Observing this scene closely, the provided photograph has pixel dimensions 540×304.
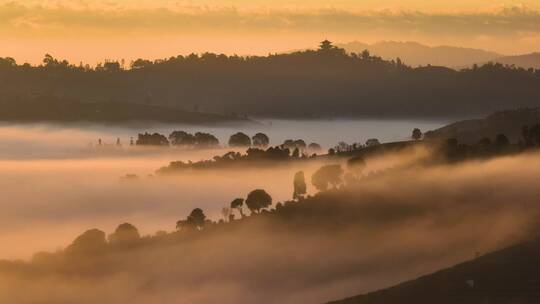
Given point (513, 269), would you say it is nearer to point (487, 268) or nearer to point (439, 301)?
point (487, 268)

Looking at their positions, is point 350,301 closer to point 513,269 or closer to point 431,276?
point 431,276

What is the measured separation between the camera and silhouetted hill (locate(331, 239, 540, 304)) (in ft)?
527

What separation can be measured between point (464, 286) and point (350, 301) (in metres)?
18.8

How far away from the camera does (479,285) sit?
165 m

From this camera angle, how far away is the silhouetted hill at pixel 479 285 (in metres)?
161

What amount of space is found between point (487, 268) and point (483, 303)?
15.3 m

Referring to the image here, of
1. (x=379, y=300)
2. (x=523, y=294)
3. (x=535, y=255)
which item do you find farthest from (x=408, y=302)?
(x=535, y=255)

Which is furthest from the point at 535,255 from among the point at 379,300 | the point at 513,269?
the point at 379,300

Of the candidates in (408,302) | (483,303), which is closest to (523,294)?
(483,303)

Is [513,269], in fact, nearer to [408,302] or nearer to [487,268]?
[487,268]

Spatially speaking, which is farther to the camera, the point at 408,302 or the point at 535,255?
the point at 535,255

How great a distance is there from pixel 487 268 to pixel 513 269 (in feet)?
14.1

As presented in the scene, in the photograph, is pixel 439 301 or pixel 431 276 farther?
pixel 431 276

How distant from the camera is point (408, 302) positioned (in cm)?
16338
